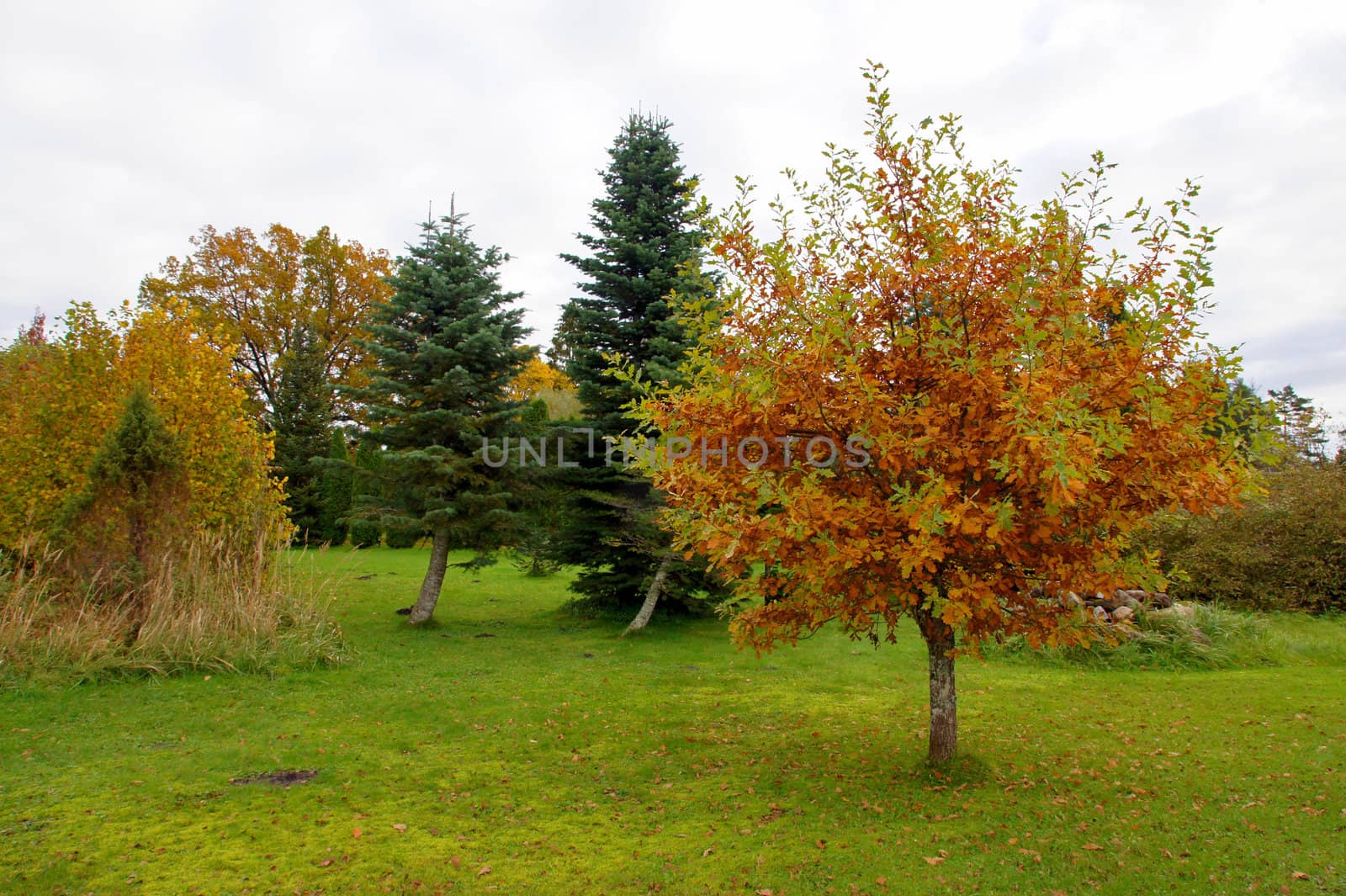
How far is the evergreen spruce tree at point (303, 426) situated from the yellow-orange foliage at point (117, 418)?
1167 centimetres

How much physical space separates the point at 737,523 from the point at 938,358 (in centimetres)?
142

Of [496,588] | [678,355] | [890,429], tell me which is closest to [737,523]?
[890,429]

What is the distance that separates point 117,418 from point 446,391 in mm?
3599

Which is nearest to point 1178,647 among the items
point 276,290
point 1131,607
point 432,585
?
point 1131,607

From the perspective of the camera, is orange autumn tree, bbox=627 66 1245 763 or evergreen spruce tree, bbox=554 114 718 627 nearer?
orange autumn tree, bbox=627 66 1245 763

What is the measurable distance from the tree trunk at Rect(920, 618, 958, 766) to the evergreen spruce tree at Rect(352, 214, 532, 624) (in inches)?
260

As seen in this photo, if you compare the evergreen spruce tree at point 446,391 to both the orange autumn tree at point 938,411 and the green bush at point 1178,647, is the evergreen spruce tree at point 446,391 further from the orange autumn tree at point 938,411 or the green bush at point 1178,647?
the green bush at point 1178,647

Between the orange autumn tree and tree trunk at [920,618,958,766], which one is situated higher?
the orange autumn tree

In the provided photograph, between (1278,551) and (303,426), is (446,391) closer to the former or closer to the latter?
(1278,551)

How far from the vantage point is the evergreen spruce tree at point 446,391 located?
10.1 meters

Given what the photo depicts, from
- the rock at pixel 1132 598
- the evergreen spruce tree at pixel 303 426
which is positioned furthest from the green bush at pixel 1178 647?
the evergreen spruce tree at pixel 303 426

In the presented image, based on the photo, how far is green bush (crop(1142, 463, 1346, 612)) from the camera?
10.8 m

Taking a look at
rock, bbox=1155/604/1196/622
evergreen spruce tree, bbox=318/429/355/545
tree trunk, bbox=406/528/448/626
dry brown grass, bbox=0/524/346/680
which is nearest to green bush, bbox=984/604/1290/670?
rock, bbox=1155/604/1196/622

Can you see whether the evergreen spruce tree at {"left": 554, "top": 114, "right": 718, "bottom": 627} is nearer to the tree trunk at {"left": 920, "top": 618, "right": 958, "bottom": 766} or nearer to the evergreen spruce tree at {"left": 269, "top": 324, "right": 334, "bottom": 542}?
the tree trunk at {"left": 920, "top": 618, "right": 958, "bottom": 766}
